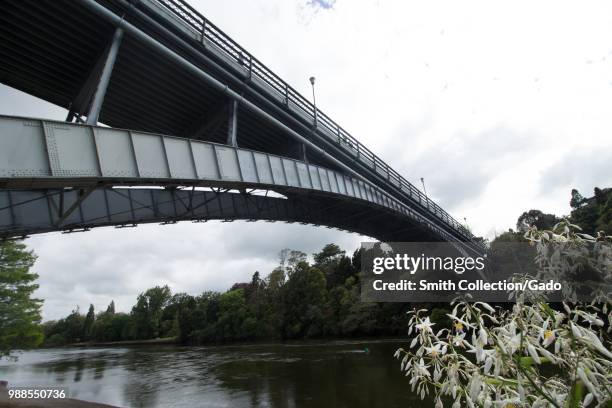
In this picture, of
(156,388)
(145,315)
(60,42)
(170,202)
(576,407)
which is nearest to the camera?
(576,407)

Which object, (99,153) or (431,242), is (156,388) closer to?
(99,153)

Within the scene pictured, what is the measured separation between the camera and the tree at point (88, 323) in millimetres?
129125

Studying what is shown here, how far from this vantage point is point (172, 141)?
16000 millimetres

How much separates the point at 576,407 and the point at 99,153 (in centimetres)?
1426

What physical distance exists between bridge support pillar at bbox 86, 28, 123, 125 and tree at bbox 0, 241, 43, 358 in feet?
67.7

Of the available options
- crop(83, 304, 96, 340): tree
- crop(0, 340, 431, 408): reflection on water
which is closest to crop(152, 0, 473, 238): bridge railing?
crop(0, 340, 431, 408): reflection on water

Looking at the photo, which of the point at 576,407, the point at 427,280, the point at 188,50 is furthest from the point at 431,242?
the point at 576,407

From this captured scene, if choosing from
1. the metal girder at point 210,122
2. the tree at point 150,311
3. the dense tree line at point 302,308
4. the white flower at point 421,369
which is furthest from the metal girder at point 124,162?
the tree at point 150,311

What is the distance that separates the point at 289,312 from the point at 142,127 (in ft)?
197

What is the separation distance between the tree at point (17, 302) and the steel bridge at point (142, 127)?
39.8 feet

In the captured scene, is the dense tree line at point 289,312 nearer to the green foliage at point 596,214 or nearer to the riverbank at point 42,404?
the green foliage at point 596,214

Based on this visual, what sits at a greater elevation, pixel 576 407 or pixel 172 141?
pixel 172 141

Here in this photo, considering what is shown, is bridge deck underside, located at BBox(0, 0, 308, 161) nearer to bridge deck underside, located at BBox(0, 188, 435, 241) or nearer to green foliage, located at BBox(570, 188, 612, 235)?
bridge deck underside, located at BBox(0, 188, 435, 241)

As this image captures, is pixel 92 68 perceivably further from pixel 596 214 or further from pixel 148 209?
pixel 596 214
